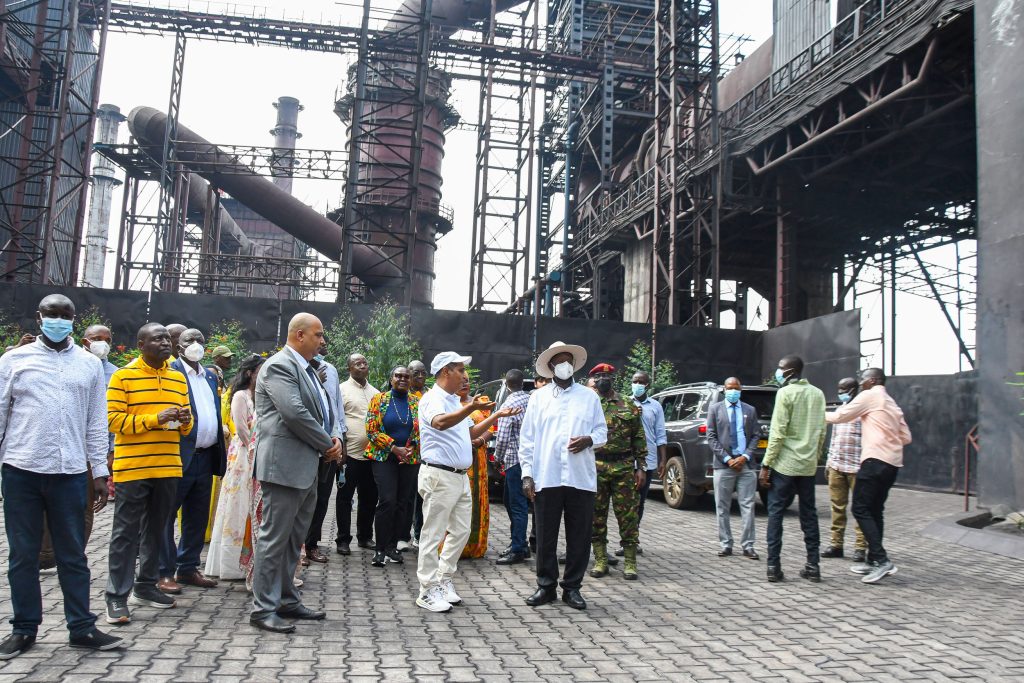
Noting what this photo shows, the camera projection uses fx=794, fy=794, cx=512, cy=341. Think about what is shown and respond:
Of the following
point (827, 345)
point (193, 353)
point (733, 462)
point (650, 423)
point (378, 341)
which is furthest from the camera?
point (827, 345)

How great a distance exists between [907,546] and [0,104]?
27.0 m

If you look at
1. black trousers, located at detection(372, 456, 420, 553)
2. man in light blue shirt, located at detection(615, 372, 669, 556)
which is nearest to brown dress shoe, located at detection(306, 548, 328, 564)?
black trousers, located at detection(372, 456, 420, 553)

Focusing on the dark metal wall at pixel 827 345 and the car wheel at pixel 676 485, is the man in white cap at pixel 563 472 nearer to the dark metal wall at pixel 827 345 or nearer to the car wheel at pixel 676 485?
the car wheel at pixel 676 485

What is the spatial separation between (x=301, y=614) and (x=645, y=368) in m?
15.0

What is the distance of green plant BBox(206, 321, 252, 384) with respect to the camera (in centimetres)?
1728

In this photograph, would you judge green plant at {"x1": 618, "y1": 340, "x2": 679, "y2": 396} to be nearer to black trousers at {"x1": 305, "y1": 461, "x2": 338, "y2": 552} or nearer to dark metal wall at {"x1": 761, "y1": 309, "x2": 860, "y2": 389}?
dark metal wall at {"x1": 761, "y1": 309, "x2": 860, "y2": 389}

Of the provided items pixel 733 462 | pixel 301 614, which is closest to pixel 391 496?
pixel 301 614

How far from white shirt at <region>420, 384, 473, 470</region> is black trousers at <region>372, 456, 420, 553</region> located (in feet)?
4.18

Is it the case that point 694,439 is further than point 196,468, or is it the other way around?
point 694,439

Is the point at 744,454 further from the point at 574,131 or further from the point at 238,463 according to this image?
the point at 574,131

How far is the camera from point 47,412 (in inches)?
167

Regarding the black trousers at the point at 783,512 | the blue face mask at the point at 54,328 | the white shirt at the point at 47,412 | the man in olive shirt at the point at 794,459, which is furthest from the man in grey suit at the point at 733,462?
the blue face mask at the point at 54,328

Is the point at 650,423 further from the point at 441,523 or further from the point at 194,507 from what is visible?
the point at 194,507

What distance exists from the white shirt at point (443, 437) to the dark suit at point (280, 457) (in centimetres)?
101
